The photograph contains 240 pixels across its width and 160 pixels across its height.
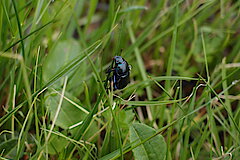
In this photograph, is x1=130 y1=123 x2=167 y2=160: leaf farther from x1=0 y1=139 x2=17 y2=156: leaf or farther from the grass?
x1=0 y1=139 x2=17 y2=156: leaf

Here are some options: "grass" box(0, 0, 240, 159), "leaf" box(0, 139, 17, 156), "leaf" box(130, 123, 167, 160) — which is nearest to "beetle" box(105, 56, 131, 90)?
"grass" box(0, 0, 240, 159)

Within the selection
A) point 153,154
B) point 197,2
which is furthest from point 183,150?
point 197,2

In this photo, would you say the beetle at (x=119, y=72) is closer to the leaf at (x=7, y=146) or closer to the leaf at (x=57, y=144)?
the leaf at (x=57, y=144)

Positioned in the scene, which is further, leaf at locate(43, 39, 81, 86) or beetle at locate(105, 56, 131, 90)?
leaf at locate(43, 39, 81, 86)

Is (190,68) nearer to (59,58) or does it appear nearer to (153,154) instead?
(59,58)

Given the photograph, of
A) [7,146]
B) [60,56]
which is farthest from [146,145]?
[60,56]

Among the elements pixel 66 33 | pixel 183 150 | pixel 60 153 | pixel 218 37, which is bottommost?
pixel 183 150

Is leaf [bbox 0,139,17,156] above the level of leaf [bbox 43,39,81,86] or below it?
below
